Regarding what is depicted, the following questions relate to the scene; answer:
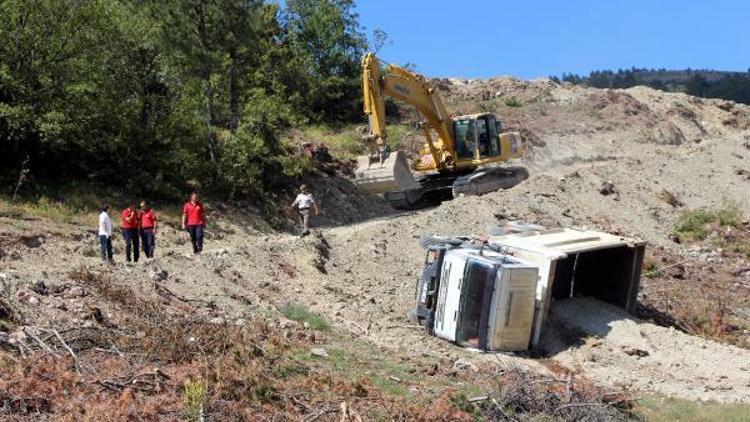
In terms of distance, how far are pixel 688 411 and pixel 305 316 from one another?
234 inches

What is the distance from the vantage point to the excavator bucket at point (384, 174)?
22.1 metres

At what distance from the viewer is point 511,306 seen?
1436cm

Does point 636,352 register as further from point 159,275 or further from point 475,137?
point 475,137

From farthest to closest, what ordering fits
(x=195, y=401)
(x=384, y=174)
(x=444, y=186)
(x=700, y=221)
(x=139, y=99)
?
(x=444, y=186) → (x=700, y=221) → (x=139, y=99) → (x=384, y=174) → (x=195, y=401)

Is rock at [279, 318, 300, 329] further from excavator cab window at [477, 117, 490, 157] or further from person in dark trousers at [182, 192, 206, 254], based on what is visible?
excavator cab window at [477, 117, 490, 157]

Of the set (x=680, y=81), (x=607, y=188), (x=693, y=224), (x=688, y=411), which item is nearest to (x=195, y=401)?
(x=688, y=411)

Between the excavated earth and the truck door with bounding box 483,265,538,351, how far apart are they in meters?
0.31

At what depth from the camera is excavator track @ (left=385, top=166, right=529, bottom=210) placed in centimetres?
2637

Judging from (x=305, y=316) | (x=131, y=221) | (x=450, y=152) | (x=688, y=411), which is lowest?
(x=688, y=411)

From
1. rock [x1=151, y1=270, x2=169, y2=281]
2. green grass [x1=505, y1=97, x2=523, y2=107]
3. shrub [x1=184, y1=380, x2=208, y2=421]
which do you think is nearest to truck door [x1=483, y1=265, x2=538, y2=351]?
rock [x1=151, y1=270, x2=169, y2=281]

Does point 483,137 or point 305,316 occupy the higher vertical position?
point 483,137

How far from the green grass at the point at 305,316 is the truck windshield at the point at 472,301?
2168 millimetres

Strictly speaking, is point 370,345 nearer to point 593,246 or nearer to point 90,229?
point 593,246

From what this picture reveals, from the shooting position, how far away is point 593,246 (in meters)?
16.5
